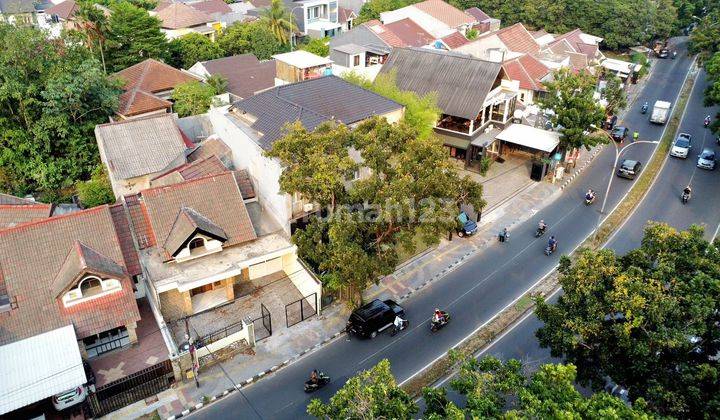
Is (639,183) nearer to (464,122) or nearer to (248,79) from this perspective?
(464,122)

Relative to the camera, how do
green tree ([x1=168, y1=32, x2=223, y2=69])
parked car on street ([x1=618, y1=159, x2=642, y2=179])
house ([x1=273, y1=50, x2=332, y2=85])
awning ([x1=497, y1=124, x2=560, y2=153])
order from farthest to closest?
green tree ([x1=168, y1=32, x2=223, y2=69]), house ([x1=273, y1=50, x2=332, y2=85]), parked car on street ([x1=618, y1=159, x2=642, y2=179]), awning ([x1=497, y1=124, x2=560, y2=153])

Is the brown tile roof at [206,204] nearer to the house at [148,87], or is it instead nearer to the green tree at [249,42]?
the house at [148,87]

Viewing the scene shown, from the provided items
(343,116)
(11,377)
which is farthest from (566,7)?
(11,377)

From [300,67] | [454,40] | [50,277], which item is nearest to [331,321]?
[50,277]

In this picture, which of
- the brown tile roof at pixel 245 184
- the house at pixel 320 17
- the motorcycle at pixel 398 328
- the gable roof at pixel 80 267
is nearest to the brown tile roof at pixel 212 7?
the house at pixel 320 17

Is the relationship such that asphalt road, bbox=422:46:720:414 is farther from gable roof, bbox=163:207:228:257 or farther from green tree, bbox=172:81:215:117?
green tree, bbox=172:81:215:117

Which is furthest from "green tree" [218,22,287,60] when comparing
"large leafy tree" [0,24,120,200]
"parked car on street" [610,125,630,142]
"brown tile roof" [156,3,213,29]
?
"parked car on street" [610,125,630,142]
